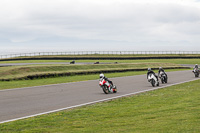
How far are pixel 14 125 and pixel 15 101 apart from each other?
5.98m

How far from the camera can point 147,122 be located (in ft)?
29.8

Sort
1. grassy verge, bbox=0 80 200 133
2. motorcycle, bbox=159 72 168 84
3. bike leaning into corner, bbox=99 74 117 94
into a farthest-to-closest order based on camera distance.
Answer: motorcycle, bbox=159 72 168 84 < bike leaning into corner, bbox=99 74 117 94 < grassy verge, bbox=0 80 200 133

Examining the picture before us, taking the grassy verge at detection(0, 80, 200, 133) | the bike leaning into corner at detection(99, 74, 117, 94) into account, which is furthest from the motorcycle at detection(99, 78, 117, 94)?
the grassy verge at detection(0, 80, 200, 133)

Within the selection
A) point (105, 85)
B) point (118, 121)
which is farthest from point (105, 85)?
point (118, 121)

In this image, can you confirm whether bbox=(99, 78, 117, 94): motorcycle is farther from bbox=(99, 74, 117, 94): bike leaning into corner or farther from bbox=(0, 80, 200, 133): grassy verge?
bbox=(0, 80, 200, 133): grassy verge

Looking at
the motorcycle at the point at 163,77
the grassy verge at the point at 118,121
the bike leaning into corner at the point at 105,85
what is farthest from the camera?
the motorcycle at the point at 163,77

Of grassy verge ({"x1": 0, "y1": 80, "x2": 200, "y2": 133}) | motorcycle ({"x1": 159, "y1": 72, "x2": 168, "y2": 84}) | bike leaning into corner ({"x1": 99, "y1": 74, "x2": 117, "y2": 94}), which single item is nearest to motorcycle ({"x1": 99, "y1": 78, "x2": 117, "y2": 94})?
bike leaning into corner ({"x1": 99, "y1": 74, "x2": 117, "y2": 94})

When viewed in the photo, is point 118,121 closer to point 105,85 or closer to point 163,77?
point 105,85

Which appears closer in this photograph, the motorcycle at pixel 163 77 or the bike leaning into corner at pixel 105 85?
the bike leaning into corner at pixel 105 85

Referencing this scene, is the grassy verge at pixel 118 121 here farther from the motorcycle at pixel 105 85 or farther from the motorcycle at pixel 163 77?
the motorcycle at pixel 163 77

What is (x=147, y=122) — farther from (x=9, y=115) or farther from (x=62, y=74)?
(x=62, y=74)

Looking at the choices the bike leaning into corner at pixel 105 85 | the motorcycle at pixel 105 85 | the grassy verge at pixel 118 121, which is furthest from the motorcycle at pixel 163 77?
the grassy verge at pixel 118 121

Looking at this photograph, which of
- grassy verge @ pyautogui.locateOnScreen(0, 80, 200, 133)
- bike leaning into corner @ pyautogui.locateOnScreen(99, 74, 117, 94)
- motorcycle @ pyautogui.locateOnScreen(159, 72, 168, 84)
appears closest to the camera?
grassy verge @ pyautogui.locateOnScreen(0, 80, 200, 133)

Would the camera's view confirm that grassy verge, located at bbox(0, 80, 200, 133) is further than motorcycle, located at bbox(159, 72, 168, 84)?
No
